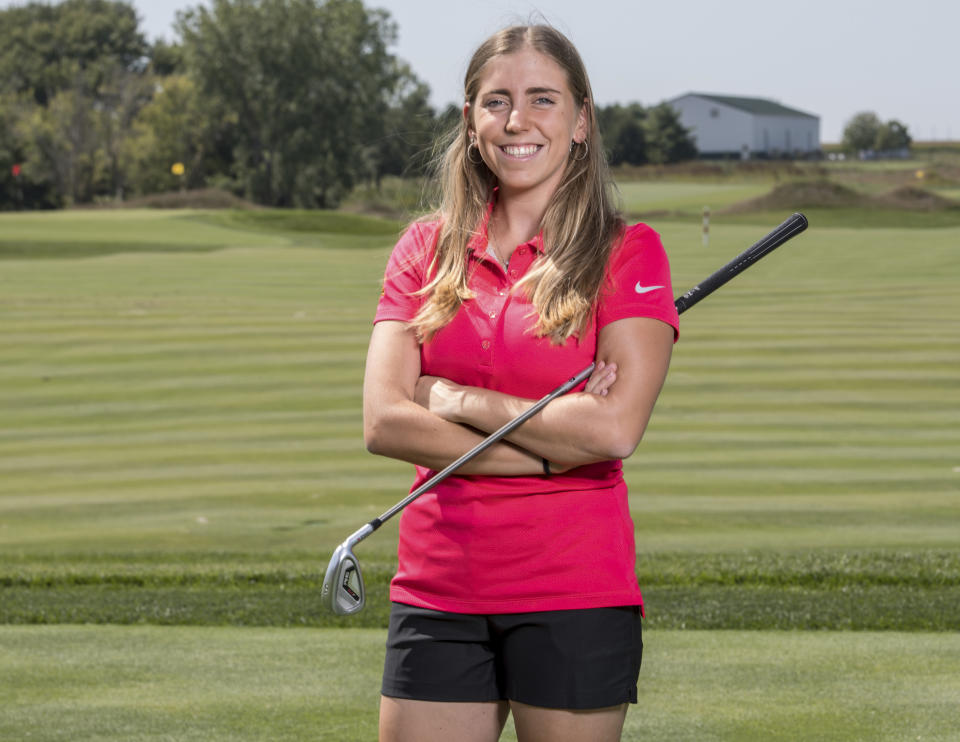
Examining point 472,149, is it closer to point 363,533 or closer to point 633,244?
point 633,244

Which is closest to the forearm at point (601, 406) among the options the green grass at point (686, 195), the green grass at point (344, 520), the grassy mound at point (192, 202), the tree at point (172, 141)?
the green grass at point (344, 520)

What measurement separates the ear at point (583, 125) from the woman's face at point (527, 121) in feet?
0.08

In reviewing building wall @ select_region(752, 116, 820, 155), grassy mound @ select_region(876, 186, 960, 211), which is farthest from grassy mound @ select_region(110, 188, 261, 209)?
building wall @ select_region(752, 116, 820, 155)

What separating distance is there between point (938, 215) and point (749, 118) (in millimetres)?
64816

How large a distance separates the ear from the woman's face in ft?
0.08

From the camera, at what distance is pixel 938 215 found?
42.2 meters

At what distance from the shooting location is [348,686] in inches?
156

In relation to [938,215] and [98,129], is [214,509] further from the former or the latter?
[98,129]

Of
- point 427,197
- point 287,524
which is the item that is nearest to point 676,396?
Result: point 287,524

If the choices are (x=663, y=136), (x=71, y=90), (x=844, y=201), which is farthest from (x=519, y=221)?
(x=663, y=136)

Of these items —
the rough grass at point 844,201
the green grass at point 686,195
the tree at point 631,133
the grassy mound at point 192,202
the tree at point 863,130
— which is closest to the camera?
the rough grass at point 844,201

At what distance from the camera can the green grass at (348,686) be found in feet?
11.7

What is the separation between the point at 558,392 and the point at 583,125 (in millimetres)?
494

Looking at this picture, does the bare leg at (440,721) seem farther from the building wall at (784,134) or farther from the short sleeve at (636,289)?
the building wall at (784,134)
